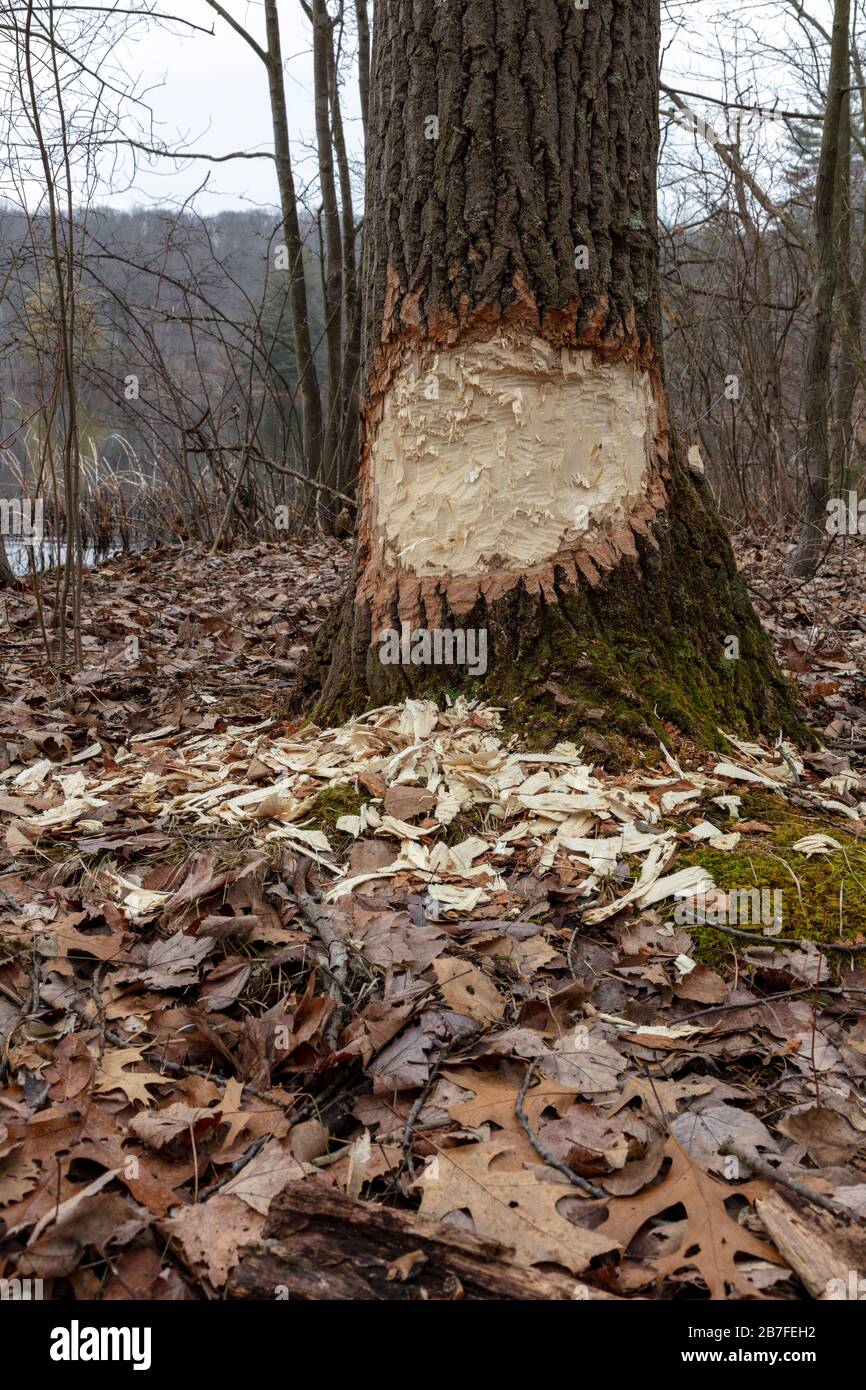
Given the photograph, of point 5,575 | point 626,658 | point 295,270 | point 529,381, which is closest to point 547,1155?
point 626,658

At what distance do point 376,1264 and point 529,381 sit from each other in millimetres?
2214

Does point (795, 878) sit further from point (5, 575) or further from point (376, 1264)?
point (5, 575)

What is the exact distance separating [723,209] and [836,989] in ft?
23.4

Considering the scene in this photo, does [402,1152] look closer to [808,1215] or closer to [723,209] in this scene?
[808,1215]

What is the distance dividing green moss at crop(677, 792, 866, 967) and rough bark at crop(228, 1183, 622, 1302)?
0.89 meters

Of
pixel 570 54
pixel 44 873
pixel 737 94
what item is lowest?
pixel 44 873

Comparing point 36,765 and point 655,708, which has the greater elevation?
point 655,708

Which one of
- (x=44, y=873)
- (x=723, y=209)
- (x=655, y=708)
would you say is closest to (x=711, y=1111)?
(x=655, y=708)

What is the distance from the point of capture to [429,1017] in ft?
5.59

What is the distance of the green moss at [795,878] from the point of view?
6.45 ft

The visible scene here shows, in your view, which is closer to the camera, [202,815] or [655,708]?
[202,815]

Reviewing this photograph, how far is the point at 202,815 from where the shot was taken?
2.42m

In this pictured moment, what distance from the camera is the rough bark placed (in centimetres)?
117

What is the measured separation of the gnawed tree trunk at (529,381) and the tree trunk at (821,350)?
334cm
